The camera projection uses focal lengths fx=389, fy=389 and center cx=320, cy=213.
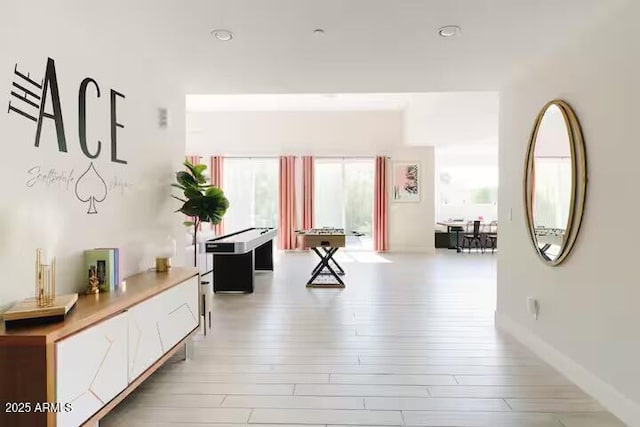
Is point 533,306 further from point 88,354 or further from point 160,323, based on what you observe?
point 88,354

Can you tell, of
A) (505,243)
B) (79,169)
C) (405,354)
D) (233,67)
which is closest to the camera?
(79,169)

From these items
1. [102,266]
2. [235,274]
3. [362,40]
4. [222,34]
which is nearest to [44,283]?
[102,266]

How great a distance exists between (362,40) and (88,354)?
252 centimetres

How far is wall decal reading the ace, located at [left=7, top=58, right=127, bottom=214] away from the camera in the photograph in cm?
183

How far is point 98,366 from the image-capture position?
1.79 meters

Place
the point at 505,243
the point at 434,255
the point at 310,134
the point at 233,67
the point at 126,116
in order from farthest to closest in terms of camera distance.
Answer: the point at 310,134 < the point at 434,255 < the point at 505,243 < the point at 233,67 < the point at 126,116

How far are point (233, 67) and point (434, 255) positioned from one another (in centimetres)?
683

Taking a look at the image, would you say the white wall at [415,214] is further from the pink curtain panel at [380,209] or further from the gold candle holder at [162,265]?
the gold candle holder at [162,265]

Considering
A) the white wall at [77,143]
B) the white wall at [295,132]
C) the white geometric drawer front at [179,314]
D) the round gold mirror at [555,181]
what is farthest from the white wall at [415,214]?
the white geometric drawer front at [179,314]

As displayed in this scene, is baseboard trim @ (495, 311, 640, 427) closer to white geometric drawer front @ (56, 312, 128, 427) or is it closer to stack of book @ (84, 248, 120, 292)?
white geometric drawer front @ (56, 312, 128, 427)

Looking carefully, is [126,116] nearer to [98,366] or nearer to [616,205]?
[98,366]

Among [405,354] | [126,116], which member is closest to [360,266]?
[405,354]

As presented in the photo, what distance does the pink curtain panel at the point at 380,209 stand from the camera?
938cm

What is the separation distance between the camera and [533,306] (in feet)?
10.3
